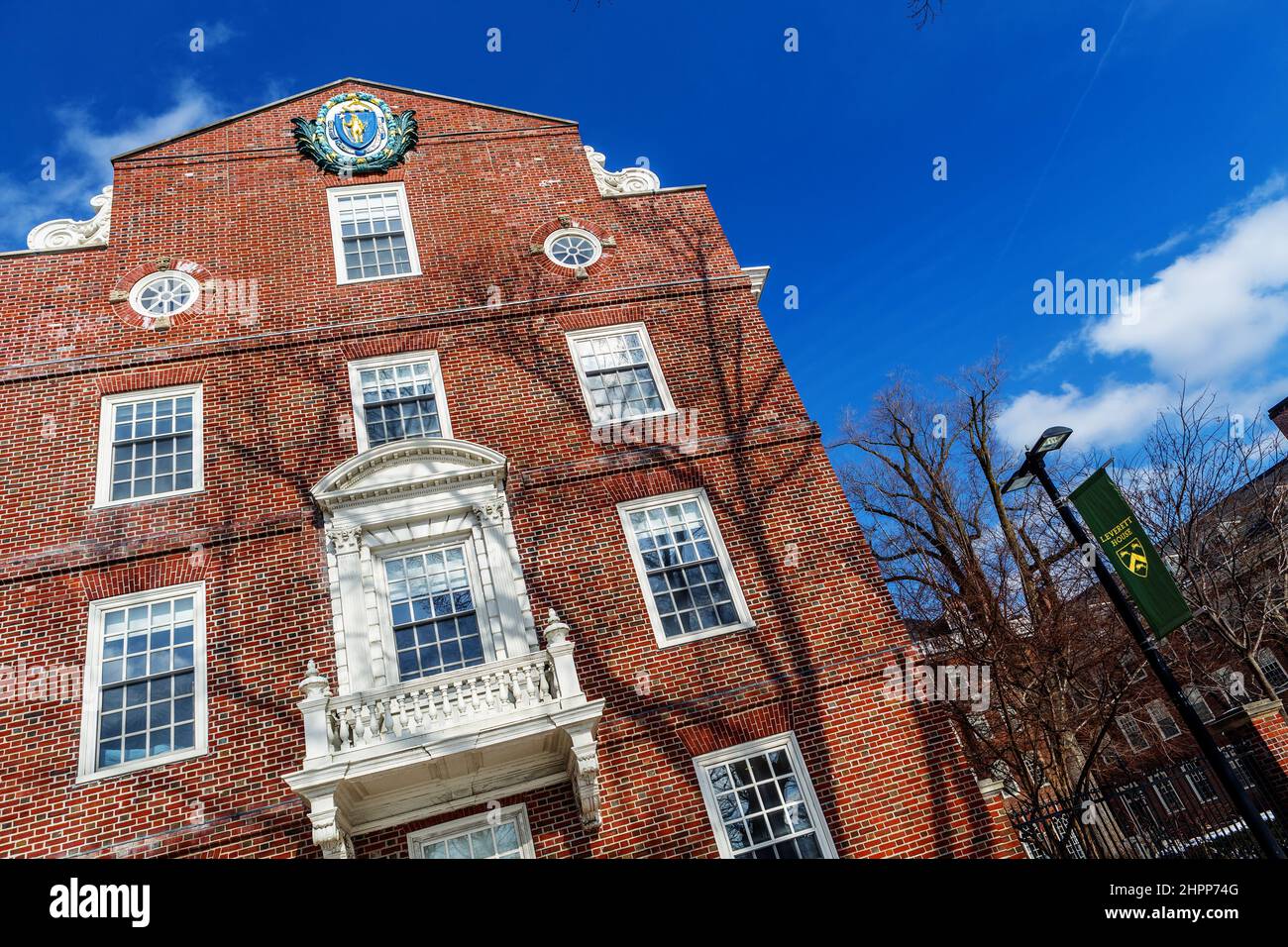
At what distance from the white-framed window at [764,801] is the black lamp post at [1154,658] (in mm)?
4442

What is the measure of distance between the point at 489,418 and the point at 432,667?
417cm

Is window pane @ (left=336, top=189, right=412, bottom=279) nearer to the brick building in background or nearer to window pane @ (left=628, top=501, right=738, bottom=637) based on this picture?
the brick building in background

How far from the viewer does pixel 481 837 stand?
920 centimetres

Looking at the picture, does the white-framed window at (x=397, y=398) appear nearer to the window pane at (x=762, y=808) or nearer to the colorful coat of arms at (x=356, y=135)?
the colorful coat of arms at (x=356, y=135)

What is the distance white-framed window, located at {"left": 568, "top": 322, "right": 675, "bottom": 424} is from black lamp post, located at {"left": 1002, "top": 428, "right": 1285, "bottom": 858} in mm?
5640

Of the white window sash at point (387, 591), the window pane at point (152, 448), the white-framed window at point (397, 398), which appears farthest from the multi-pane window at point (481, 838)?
the window pane at point (152, 448)

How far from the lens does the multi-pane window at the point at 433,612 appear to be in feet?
33.4

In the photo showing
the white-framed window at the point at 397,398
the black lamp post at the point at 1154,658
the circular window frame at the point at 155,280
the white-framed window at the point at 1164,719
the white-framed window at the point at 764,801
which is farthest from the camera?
the white-framed window at the point at 1164,719

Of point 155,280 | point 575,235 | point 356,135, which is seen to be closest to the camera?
point 155,280

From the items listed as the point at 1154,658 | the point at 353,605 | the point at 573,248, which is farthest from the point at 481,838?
the point at 573,248

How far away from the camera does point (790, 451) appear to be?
12547 millimetres

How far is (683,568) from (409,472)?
4417mm

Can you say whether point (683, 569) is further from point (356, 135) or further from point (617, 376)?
point (356, 135)

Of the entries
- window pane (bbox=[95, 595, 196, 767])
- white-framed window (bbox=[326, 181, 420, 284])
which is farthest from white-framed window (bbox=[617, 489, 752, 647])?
white-framed window (bbox=[326, 181, 420, 284])
